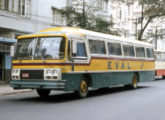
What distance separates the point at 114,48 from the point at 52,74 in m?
5.56

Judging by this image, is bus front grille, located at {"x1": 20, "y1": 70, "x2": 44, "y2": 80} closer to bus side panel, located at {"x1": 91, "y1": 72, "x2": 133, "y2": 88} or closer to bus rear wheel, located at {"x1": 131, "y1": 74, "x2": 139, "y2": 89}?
bus side panel, located at {"x1": 91, "y1": 72, "x2": 133, "y2": 88}

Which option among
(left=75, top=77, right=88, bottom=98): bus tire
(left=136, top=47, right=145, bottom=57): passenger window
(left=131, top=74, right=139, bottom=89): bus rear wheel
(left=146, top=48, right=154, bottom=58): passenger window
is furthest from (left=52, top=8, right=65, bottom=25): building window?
(left=75, top=77, right=88, bottom=98): bus tire

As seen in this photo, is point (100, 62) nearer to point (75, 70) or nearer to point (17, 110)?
point (75, 70)

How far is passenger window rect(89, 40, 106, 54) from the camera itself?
593 inches

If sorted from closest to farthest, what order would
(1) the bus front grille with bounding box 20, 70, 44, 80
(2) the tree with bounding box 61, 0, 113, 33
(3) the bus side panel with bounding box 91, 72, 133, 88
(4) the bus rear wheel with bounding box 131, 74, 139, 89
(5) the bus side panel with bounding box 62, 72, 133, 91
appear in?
(1) the bus front grille with bounding box 20, 70, 44, 80 < (5) the bus side panel with bounding box 62, 72, 133, 91 < (3) the bus side panel with bounding box 91, 72, 133, 88 < (4) the bus rear wheel with bounding box 131, 74, 139, 89 < (2) the tree with bounding box 61, 0, 113, 33

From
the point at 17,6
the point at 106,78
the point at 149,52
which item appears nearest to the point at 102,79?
the point at 106,78

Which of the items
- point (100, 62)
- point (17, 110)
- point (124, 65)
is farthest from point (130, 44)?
point (17, 110)

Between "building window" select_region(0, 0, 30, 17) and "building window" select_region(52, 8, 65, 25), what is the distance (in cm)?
356

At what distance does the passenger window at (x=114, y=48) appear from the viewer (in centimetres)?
1688

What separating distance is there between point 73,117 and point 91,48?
613cm

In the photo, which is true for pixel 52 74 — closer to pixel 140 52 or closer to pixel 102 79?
pixel 102 79

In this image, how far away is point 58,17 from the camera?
29516 mm

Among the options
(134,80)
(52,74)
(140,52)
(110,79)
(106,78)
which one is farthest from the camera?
(140,52)

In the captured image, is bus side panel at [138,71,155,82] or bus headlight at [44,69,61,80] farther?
bus side panel at [138,71,155,82]
